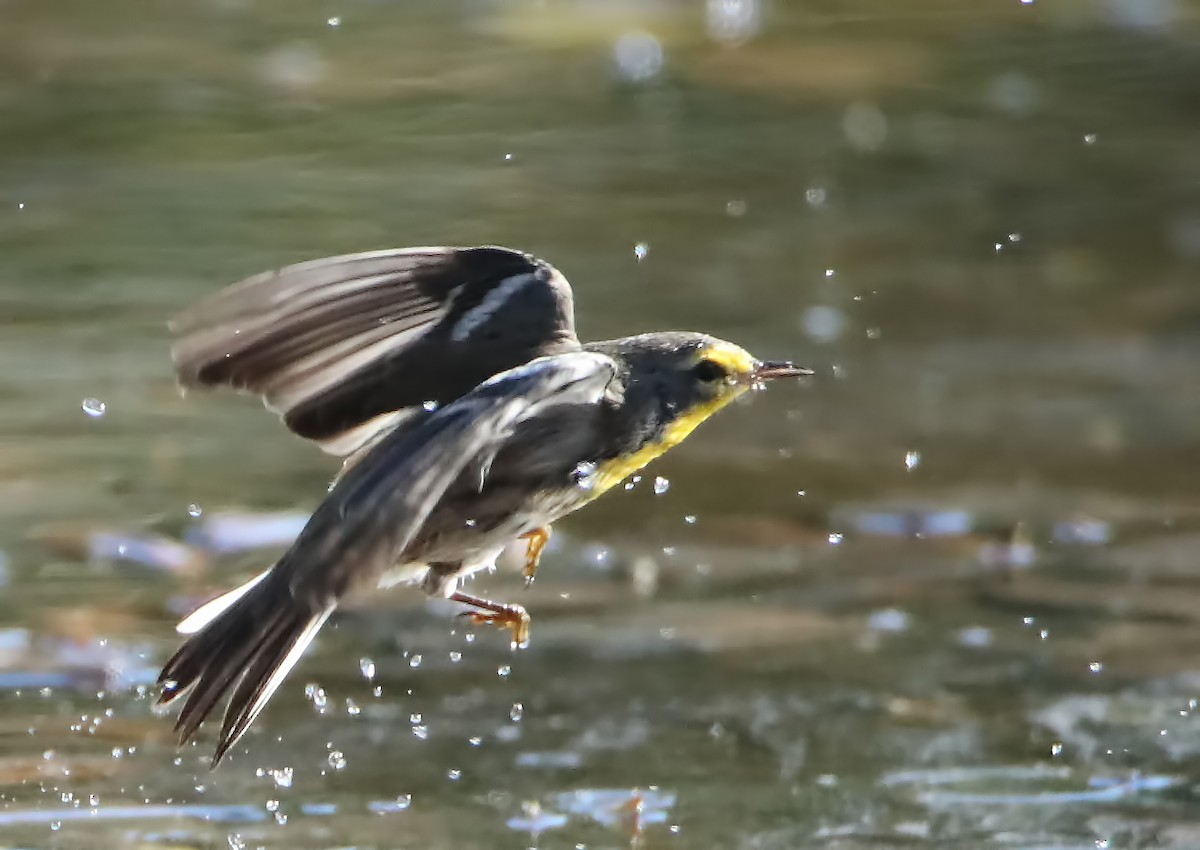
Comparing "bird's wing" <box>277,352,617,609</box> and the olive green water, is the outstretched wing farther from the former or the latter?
the olive green water

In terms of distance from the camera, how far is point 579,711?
679 centimetres

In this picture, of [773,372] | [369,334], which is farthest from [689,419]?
[369,334]

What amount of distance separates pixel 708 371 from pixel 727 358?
76 mm

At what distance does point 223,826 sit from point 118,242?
6755mm

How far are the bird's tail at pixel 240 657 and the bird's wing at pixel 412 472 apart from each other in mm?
→ 89

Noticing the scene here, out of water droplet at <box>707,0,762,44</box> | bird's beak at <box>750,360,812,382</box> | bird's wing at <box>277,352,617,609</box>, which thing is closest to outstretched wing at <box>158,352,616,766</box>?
bird's wing at <box>277,352,617,609</box>

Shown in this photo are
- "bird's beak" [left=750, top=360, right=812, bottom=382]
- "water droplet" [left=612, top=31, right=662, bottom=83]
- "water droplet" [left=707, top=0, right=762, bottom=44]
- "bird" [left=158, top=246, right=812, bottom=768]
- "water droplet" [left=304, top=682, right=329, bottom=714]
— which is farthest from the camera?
"water droplet" [left=707, top=0, right=762, bottom=44]

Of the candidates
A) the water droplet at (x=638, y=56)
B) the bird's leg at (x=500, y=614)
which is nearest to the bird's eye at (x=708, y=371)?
the bird's leg at (x=500, y=614)

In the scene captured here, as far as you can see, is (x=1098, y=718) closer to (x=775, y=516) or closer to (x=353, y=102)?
(x=775, y=516)

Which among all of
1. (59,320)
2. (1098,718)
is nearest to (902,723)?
(1098,718)

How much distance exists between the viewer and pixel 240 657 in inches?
213

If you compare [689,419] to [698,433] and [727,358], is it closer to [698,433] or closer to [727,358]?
[727,358]

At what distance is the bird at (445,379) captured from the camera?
19.2ft

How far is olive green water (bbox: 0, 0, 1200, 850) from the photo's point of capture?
20.7 feet
